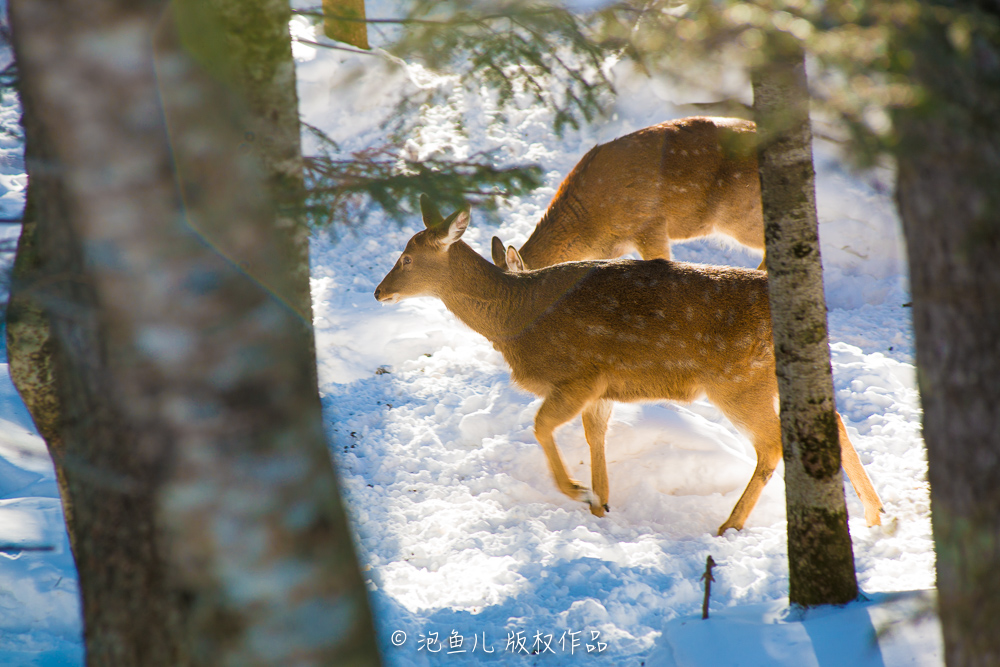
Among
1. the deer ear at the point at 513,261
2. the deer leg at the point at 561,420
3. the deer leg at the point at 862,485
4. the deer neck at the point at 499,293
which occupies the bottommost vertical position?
the deer leg at the point at 862,485

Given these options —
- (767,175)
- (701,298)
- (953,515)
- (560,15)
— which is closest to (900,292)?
(701,298)

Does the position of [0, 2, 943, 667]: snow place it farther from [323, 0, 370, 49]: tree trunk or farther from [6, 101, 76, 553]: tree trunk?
[323, 0, 370, 49]: tree trunk

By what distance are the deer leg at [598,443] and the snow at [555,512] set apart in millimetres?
158

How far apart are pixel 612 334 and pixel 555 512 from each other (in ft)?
4.36

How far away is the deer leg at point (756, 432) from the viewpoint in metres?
5.01

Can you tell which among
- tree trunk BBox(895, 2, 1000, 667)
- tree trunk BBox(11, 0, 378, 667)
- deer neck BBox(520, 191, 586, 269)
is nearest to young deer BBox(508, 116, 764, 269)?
deer neck BBox(520, 191, 586, 269)

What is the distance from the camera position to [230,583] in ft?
5.14

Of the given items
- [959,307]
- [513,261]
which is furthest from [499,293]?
[959,307]

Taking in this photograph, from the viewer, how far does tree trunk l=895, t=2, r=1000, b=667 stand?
4.95 ft

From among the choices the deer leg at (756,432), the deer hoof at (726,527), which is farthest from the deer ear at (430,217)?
the deer hoof at (726,527)

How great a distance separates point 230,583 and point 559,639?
2.67 meters

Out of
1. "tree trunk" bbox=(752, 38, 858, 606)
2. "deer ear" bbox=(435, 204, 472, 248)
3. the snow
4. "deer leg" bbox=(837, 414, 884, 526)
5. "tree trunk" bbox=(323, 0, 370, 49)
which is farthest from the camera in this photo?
"tree trunk" bbox=(323, 0, 370, 49)

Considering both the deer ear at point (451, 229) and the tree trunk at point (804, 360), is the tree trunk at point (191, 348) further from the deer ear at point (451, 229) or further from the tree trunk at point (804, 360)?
the deer ear at point (451, 229)

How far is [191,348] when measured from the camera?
1563 mm
